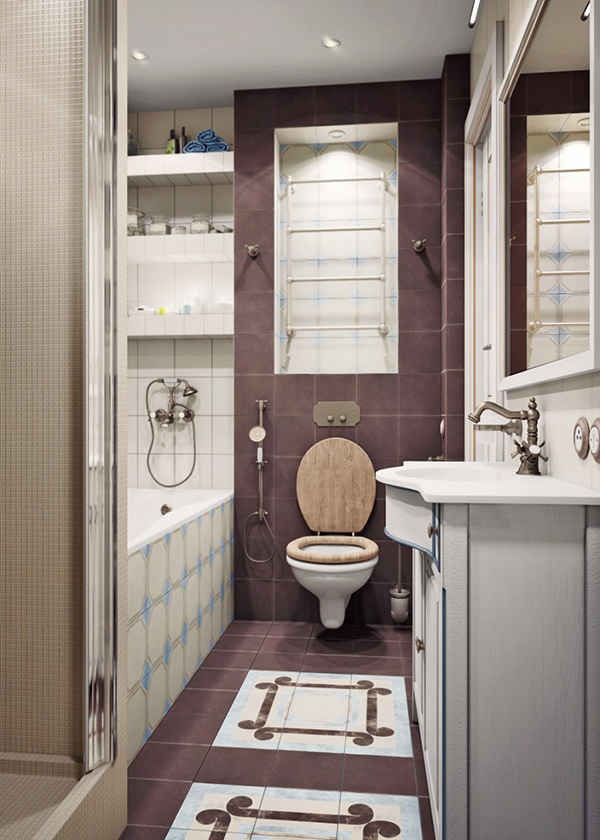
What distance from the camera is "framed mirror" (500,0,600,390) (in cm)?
143

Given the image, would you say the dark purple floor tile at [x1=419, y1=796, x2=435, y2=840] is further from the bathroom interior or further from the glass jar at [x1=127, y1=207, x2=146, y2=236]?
the glass jar at [x1=127, y1=207, x2=146, y2=236]

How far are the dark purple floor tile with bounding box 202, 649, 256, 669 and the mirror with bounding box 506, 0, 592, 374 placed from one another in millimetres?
1667

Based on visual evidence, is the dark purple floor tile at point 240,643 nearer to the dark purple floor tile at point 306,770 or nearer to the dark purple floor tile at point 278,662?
the dark purple floor tile at point 278,662

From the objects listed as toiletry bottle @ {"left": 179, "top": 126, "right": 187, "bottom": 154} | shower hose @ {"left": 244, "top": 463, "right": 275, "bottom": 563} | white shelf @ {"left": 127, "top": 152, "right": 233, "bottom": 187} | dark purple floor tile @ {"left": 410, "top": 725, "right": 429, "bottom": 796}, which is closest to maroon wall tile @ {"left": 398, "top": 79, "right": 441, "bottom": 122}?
white shelf @ {"left": 127, "top": 152, "right": 233, "bottom": 187}

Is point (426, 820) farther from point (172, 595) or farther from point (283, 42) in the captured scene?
point (283, 42)

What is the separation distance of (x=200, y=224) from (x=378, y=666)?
2.42 m

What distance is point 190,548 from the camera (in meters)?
2.61

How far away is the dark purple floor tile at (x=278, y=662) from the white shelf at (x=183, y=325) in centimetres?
164

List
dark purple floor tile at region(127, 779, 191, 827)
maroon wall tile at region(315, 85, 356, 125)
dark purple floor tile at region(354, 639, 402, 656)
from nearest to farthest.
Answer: dark purple floor tile at region(127, 779, 191, 827)
dark purple floor tile at region(354, 639, 402, 656)
maroon wall tile at region(315, 85, 356, 125)

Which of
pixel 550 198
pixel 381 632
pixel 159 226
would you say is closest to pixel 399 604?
pixel 381 632

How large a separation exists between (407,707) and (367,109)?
2832 millimetres

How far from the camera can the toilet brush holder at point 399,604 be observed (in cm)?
323

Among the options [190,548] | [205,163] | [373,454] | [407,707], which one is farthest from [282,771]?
[205,163]

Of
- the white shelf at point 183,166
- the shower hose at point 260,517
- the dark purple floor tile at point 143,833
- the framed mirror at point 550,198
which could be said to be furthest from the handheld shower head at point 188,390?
the dark purple floor tile at point 143,833
